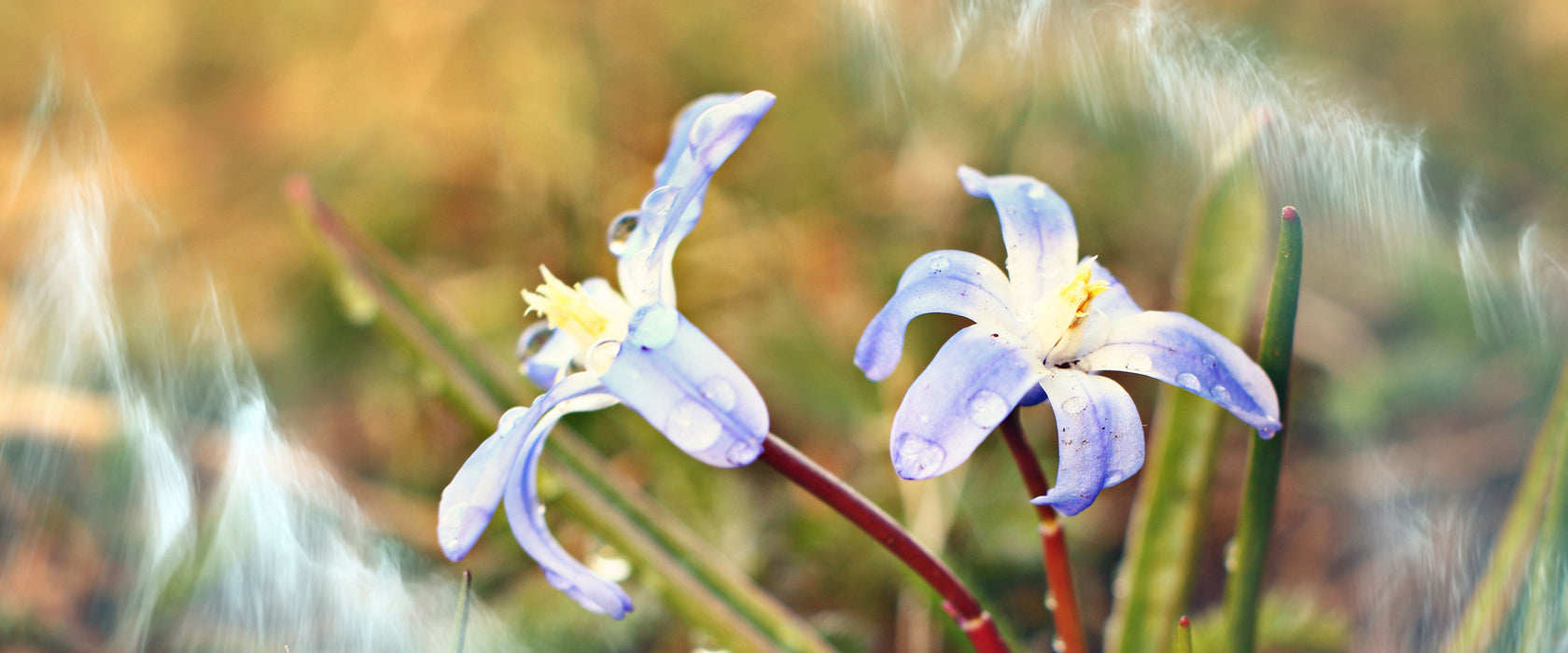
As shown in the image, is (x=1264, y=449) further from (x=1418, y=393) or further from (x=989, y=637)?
(x=1418, y=393)

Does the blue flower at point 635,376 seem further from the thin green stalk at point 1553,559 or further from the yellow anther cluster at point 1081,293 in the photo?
the thin green stalk at point 1553,559

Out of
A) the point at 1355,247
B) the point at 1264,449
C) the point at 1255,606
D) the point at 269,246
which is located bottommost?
the point at 269,246

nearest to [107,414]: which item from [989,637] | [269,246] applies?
[269,246]

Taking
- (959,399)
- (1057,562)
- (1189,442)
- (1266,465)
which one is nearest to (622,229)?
(959,399)

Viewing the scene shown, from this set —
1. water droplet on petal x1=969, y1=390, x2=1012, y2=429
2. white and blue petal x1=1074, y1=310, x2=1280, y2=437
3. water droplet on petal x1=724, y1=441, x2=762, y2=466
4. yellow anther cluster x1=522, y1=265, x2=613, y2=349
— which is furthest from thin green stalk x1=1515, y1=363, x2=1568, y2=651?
yellow anther cluster x1=522, y1=265, x2=613, y2=349

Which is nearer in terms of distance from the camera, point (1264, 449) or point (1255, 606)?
point (1264, 449)

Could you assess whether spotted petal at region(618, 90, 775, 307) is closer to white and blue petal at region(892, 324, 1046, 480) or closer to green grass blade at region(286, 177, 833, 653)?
white and blue petal at region(892, 324, 1046, 480)
